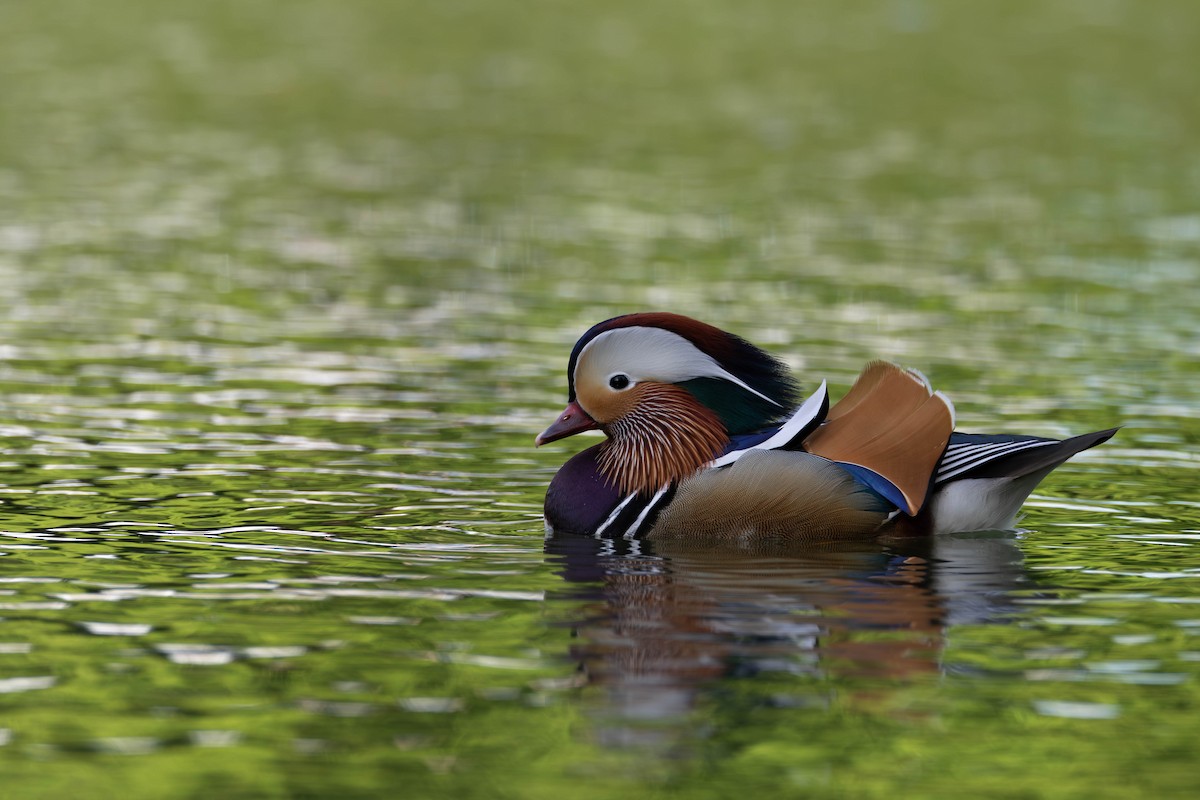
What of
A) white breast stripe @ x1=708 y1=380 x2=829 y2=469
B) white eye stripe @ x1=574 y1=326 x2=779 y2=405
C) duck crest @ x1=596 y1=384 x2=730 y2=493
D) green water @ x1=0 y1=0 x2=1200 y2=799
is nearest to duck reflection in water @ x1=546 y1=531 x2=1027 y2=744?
green water @ x1=0 y1=0 x2=1200 y2=799

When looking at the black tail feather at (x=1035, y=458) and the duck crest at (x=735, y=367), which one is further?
the duck crest at (x=735, y=367)

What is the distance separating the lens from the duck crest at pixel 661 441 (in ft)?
35.9

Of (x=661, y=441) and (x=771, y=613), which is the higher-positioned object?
(x=661, y=441)

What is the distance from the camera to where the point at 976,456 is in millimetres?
10523

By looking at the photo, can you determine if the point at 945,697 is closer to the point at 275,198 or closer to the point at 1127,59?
the point at 275,198

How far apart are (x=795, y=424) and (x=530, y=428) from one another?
3.79m

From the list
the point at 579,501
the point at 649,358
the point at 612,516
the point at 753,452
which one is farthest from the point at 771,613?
the point at 649,358

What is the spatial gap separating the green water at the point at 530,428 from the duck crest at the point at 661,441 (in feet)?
1.97

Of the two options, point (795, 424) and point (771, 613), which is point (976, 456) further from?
point (771, 613)

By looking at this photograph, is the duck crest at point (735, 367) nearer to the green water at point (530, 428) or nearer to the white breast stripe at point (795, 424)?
the white breast stripe at point (795, 424)

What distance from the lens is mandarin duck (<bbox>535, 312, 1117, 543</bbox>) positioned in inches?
416

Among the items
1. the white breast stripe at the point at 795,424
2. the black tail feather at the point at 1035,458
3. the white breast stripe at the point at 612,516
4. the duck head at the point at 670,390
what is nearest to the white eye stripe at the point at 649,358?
the duck head at the point at 670,390

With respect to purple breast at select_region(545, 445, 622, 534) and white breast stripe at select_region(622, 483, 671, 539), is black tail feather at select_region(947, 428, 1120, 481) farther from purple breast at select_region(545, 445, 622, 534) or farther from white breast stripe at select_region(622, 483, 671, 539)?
purple breast at select_region(545, 445, 622, 534)

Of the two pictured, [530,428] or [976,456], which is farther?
[530,428]
